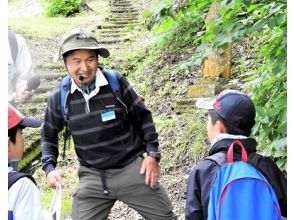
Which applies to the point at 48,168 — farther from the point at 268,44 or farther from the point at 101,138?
the point at 268,44

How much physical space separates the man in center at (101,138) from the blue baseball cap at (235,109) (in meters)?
0.80

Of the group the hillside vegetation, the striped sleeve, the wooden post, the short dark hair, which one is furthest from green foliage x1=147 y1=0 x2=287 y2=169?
the wooden post

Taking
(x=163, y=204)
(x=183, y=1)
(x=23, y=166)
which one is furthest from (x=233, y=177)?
(x=23, y=166)

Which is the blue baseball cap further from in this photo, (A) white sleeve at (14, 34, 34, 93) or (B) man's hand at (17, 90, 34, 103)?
(A) white sleeve at (14, 34, 34, 93)

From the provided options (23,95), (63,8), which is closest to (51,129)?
(23,95)

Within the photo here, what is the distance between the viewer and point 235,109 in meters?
2.48

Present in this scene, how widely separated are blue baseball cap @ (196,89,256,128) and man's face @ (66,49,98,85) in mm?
946

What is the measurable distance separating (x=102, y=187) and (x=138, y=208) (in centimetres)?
30

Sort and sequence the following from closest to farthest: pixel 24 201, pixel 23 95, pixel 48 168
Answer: pixel 24 201 → pixel 48 168 → pixel 23 95

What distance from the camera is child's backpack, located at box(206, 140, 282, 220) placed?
2.24 metres

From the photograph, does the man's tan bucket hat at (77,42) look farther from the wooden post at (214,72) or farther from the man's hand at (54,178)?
the wooden post at (214,72)

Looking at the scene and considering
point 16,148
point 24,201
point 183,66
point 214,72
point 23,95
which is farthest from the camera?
point 214,72

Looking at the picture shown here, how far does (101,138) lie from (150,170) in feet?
1.29
